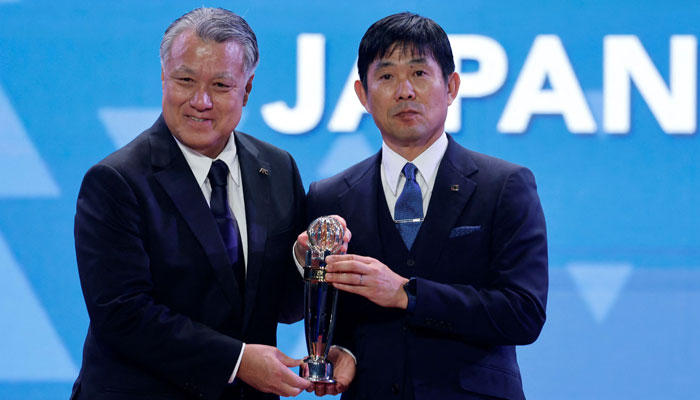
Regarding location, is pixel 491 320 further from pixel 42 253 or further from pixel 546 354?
pixel 42 253

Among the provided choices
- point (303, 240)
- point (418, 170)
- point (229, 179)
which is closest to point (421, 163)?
point (418, 170)

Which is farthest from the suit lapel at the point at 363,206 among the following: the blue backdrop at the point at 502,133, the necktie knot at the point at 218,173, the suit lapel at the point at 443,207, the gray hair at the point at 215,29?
the blue backdrop at the point at 502,133

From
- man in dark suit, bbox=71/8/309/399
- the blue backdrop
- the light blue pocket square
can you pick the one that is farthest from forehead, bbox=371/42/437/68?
the blue backdrop

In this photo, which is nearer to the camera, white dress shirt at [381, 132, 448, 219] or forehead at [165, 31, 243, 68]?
forehead at [165, 31, 243, 68]

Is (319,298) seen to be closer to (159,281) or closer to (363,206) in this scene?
(363,206)

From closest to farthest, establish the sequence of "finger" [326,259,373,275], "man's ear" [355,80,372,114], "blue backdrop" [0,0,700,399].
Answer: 1. "finger" [326,259,373,275]
2. "man's ear" [355,80,372,114]
3. "blue backdrop" [0,0,700,399]

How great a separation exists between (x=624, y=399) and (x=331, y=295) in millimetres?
2224

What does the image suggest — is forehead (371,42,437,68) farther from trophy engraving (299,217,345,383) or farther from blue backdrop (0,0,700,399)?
blue backdrop (0,0,700,399)

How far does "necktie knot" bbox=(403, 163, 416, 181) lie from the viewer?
2380mm

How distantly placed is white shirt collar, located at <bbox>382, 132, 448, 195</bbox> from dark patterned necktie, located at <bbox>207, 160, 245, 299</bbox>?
49cm

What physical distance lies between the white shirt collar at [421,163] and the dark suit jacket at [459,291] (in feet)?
0.20

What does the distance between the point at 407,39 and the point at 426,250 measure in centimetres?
64

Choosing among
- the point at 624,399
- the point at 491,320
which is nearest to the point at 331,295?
the point at 491,320

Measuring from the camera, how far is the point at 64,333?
13.1ft
